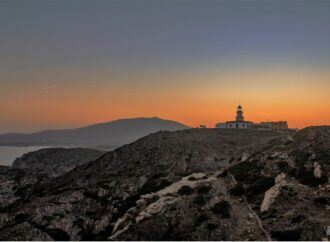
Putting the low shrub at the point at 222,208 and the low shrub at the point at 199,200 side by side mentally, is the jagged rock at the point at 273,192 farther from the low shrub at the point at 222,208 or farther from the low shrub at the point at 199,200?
the low shrub at the point at 199,200

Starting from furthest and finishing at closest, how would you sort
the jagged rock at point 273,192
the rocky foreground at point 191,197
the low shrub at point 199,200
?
the low shrub at point 199,200
the jagged rock at point 273,192
the rocky foreground at point 191,197

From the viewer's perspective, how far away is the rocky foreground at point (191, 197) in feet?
156

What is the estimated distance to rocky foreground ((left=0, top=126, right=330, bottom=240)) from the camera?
47562 mm

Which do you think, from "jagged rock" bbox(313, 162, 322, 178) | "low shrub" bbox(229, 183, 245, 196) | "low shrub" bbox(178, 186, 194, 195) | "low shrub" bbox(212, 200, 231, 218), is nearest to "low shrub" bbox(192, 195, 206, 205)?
"low shrub" bbox(212, 200, 231, 218)

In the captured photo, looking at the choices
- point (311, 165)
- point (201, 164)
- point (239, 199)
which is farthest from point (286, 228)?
point (201, 164)

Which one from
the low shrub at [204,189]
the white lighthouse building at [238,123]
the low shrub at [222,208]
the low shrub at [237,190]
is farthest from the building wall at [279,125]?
the low shrub at [222,208]

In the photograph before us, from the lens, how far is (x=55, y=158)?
196 m

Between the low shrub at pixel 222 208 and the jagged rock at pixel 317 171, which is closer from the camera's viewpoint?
the low shrub at pixel 222 208

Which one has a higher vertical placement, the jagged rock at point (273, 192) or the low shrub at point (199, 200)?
the jagged rock at point (273, 192)

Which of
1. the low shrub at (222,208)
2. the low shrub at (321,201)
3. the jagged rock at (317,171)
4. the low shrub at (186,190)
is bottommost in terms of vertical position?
the low shrub at (222,208)

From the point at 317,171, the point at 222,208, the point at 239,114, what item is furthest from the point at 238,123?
the point at 222,208

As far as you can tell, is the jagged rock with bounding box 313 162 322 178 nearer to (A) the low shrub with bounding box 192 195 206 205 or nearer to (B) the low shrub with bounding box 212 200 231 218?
(B) the low shrub with bounding box 212 200 231 218

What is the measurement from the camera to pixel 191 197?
57.3 metres

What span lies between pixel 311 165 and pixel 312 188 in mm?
10291
